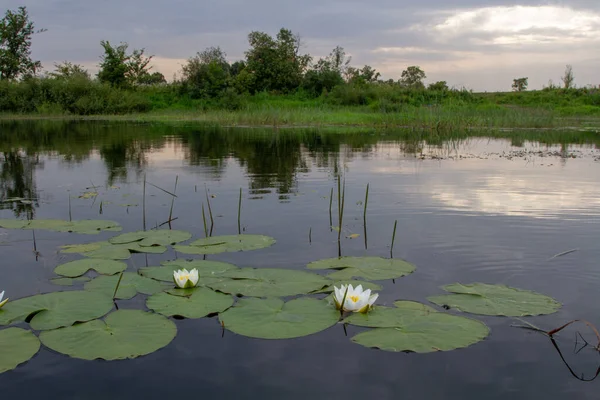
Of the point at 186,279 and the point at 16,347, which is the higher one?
the point at 186,279

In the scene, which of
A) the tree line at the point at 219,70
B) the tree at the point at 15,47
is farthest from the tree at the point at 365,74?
the tree at the point at 15,47

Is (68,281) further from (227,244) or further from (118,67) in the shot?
(118,67)

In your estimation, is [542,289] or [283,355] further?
[542,289]

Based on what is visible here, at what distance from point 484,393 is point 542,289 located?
134cm

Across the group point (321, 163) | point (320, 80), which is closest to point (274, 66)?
point (320, 80)

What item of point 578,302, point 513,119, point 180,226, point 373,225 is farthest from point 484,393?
point 513,119

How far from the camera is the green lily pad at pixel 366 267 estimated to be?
10.8 ft

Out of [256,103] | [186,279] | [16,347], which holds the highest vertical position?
[256,103]

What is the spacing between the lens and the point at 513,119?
22.9 meters

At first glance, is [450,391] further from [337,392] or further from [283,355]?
[283,355]

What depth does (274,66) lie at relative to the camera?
37.3 meters

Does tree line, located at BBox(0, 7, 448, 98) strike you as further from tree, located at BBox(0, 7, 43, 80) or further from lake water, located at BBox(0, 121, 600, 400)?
lake water, located at BBox(0, 121, 600, 400)

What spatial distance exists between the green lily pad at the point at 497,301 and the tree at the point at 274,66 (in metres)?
34.7

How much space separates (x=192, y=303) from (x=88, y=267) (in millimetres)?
983
